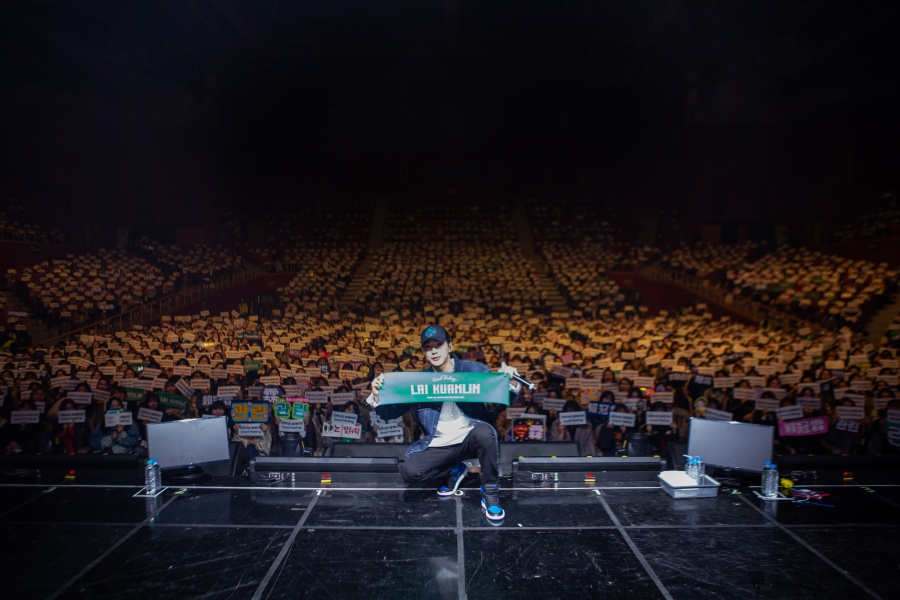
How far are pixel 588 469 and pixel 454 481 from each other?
4.04 ft

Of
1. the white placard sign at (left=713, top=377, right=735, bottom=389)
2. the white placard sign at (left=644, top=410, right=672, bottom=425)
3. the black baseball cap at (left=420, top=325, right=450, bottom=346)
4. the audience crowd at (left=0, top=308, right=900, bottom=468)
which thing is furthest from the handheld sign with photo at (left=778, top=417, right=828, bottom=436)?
the black baseball cap at (left=420, top=325, right=450, bottom=346)

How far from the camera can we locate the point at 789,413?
5914mm

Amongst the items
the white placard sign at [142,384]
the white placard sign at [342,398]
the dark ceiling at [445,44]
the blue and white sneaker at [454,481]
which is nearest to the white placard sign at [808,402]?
the blue and white sneaker at [454,481]

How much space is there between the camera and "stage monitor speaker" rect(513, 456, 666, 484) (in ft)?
16.7

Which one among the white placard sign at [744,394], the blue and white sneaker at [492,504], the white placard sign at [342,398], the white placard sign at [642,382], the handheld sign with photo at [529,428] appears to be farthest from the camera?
the white placard sign at [642,382]

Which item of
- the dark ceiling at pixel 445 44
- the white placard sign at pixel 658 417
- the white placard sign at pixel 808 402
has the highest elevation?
the dark ceiling at pixel 445 44

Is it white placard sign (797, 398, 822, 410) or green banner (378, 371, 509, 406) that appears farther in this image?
white placard sign (797, 398, 822, 410)

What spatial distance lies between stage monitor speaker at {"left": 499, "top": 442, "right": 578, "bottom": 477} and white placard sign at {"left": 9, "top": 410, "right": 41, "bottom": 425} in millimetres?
5207

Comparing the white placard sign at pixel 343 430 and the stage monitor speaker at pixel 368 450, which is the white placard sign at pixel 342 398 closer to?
the white placard sign at pixel 343 430

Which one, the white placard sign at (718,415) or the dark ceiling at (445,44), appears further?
the dark ceiling at (445,44)

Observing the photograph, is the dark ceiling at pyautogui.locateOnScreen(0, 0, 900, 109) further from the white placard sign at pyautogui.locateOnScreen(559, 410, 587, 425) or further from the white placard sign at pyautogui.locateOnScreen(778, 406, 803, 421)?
the white placard sign at pyautogui.locateOnScreen(559, 410, 587, 425)

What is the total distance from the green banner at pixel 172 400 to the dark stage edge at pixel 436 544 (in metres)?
1.52

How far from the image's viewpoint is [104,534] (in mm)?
4121

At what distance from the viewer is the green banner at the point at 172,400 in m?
6.50
